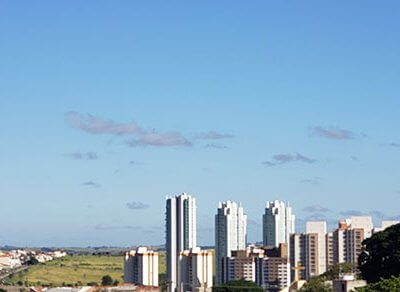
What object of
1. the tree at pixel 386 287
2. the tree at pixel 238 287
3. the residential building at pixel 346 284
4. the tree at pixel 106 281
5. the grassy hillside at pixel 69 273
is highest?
the grassy hillside at pixel 69 273

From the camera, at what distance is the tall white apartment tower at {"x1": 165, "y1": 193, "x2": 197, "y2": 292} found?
6856 centimetres

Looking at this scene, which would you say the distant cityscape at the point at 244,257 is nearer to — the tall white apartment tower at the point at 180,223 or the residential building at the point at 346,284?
the tall white apartment tower at the point at 180,223

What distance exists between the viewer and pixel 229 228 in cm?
7250

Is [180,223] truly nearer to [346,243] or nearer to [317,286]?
[346,243]

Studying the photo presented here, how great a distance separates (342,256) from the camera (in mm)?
63188

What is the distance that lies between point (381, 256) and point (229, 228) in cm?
3551

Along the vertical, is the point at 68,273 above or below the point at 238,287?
above

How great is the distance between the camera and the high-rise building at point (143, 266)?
6575 cm

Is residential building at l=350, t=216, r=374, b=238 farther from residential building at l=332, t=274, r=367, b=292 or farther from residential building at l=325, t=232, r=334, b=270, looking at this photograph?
residential building at l=332, t=274, r=367, b=292

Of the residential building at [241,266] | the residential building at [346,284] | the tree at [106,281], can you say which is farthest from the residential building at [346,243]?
the residential building at [346,284]

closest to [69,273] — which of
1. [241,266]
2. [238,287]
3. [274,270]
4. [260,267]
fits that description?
[241,266]

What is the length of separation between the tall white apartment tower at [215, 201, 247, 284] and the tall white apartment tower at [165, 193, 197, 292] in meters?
3.34

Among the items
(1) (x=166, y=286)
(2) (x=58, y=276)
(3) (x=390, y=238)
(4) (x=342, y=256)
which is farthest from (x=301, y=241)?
(3) (x=390, y=238)

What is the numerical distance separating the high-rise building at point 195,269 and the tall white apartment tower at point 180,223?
3.52 m
